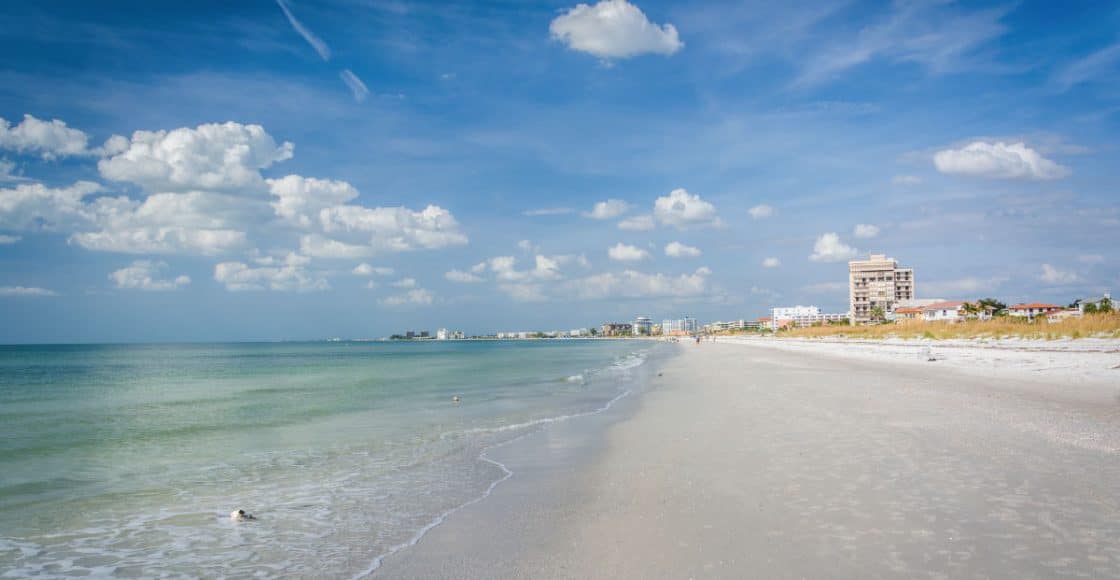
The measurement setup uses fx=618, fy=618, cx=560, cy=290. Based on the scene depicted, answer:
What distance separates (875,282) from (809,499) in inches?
7158

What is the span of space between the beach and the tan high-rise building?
169686 mm

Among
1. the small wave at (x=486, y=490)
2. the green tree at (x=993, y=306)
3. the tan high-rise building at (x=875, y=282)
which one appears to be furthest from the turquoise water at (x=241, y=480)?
the tan high-rise building at (x=875, y=282)

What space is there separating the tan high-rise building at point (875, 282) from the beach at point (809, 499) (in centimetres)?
16969

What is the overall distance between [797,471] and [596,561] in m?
3.85

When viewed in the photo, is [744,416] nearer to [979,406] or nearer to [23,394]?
[979,406]

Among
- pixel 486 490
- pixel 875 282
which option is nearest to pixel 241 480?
pixel 486 490

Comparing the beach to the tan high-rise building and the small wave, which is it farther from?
the tan high-rise building

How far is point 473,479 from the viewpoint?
29.2ft

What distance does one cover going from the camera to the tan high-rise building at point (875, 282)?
166625 mm

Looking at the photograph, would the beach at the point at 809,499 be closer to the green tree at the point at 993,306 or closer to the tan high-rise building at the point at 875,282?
the green tree at the point at 993,306

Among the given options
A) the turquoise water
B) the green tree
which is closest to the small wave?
the turquoise water

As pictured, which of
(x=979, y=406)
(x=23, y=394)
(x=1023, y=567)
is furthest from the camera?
(x=23, y=394)

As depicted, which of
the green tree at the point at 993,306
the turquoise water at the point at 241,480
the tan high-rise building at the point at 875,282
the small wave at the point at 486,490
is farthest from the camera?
the tan high-rise building at the point at 875,282

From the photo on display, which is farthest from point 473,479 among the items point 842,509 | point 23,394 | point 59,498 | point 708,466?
point 23,394
